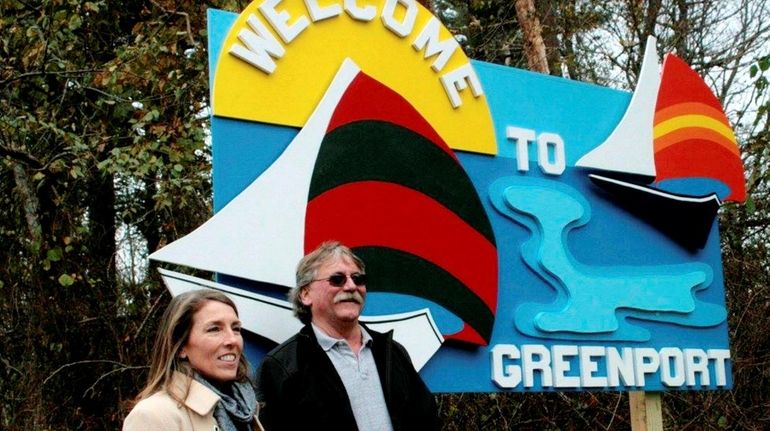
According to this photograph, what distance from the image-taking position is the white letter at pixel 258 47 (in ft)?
13.1

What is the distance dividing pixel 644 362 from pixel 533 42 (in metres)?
4.31

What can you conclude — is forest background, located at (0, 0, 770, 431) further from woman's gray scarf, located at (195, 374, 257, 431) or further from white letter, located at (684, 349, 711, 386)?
woman's gray scarf, located at (195, 374, 257, 431)

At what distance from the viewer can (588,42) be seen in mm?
10078

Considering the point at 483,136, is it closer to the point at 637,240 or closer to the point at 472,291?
the point at 472,291

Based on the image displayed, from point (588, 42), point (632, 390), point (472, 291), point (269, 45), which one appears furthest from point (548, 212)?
point (588, 42)

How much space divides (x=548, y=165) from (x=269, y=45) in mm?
1536

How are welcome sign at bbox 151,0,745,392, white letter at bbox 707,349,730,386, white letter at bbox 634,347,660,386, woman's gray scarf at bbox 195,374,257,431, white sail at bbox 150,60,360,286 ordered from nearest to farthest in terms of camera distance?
woman's gray scarf at bbox 195,374,257,431 → white sail at bbox 150,60,360,286 → welcome sign at bbox 151,0,745,392 → white letter at bbox 634,347,660,386 → white letter at bbox 707,349,730,386

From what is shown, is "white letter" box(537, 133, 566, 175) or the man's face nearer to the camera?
the man's face

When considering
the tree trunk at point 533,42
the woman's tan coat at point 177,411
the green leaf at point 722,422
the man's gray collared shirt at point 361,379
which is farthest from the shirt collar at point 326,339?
the tree trunk at point 533,42

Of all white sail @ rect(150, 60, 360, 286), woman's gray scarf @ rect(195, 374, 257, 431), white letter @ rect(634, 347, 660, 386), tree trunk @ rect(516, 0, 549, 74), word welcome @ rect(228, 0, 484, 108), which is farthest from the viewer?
tree trunk @ rect(516, 0, 549, 74)

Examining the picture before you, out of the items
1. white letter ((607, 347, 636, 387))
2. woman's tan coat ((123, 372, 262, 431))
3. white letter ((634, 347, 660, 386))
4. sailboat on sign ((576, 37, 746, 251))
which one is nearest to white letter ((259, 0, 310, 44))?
sailboat on sign ((576, 37, 746, 251))

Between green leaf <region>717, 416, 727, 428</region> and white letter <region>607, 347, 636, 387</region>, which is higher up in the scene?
green leaf <region>717, 416, 727, 428</region>

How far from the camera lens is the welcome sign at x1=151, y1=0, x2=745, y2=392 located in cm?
394

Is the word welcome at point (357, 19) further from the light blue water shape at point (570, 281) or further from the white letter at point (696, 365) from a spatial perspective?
the white letter at point (696, 365)
